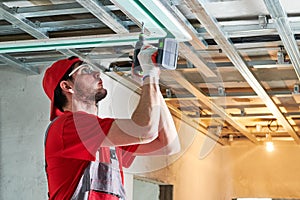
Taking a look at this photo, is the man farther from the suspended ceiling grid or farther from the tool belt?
the suspended ceiling grid

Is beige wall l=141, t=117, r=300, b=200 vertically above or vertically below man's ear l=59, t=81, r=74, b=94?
above

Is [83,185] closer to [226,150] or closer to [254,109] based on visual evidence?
[254,109]

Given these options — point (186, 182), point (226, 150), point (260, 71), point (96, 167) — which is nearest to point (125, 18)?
point (96, 167)

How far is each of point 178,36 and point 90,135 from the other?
2.66 ft

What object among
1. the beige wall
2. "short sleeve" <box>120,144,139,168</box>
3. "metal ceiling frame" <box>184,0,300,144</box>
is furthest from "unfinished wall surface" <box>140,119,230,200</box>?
"short sleeve" <box>120,144,139,168</box>

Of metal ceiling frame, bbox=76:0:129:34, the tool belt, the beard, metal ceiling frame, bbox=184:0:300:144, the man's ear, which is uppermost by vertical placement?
metal ceiling frame, bbox=184:0:300:144

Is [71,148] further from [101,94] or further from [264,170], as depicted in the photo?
[264,170]

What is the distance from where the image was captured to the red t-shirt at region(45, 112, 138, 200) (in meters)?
2.23

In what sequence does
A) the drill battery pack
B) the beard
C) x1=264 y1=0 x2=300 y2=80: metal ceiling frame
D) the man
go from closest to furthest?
the drill battery pack < the man < the beard < x1=264 y1=0 x2=300 y2=80: metal ceiling frame

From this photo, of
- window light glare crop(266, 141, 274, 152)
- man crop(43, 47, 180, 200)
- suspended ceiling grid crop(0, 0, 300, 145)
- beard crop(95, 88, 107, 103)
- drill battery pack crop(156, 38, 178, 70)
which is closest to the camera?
drill battery pack crop(156, 38, 178, 70)

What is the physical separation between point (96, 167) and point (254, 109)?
4257 mm

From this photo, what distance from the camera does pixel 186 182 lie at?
22.8ft

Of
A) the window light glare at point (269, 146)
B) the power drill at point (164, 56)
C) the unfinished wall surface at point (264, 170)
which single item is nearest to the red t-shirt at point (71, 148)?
the power drill at point (164, 56)

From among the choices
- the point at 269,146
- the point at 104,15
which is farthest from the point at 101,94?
the point at 269,146
